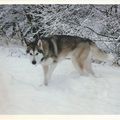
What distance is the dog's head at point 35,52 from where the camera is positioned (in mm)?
2021

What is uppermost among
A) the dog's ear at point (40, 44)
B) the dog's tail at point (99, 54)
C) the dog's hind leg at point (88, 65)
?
the dog's ear at point (40, 44)

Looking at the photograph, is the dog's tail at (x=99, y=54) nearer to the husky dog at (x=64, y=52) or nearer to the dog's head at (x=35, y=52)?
the husky dog at (x=64, y=52)

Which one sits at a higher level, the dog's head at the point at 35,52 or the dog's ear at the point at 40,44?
the dog's ear at the point at 40,44

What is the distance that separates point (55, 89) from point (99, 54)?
0.35m

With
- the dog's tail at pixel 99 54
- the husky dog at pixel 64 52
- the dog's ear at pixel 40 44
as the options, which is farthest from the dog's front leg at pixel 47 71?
the dog's tail at pixel 99 54

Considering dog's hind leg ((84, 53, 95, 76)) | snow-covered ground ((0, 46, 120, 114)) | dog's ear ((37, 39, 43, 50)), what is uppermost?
dog's ear ((37, 39, 43, 50))

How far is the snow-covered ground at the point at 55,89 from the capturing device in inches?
80.4

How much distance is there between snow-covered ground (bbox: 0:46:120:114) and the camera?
80.4 inches

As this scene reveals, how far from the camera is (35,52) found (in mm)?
2020

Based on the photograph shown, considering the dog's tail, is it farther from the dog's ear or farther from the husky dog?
the dog's ear

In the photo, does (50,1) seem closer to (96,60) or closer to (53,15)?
(53,15)

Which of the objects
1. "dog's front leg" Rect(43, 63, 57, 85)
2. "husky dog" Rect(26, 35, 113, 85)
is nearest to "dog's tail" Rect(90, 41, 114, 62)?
"husky dog" Rect(26, 35, 113, 85)

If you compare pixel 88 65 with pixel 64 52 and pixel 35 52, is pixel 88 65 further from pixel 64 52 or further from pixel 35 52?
pixel 35 52

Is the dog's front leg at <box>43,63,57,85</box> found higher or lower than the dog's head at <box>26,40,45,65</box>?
lower
